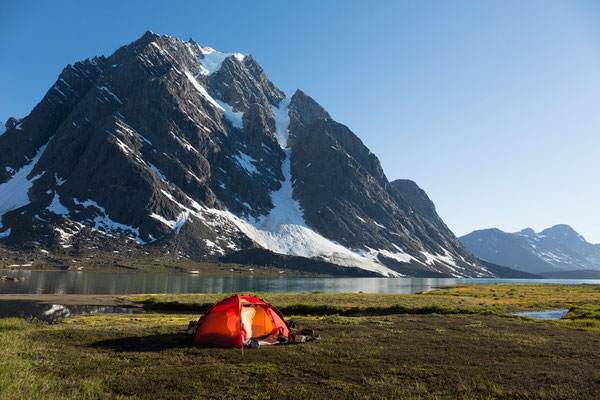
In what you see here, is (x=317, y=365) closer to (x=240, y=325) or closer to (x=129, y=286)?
(x=240, y=325)

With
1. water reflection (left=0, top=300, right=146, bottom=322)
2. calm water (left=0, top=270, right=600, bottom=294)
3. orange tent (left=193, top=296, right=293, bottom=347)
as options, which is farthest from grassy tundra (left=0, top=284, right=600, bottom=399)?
calm water (left=0, top=270, right=600, bottom=294)

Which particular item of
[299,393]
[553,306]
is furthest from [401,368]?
[553,306]

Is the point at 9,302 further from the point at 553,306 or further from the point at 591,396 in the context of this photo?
the point at 553,306

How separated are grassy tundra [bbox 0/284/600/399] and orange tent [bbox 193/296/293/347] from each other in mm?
1113

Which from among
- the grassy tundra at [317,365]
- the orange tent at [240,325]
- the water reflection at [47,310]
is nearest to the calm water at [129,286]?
the water reflection at [47,310]

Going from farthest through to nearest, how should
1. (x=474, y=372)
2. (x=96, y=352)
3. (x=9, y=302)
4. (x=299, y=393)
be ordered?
(x=9, y=302), (x=96, y=352), (x=474, y=372), (x=299, y=393)

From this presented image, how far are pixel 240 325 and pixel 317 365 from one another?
19.1 ft

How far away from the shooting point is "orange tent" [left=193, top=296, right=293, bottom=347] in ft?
66.0

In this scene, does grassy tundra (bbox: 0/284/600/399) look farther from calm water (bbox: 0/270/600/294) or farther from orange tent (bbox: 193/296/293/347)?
calm water (bbox: 0/270/600/294)

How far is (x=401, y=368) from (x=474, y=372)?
2897 millimetres

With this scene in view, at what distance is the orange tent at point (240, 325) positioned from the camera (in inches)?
792

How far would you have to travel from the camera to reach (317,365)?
1593cm

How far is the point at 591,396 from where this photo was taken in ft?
40.6

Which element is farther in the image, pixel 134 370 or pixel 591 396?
pixel 134 370
